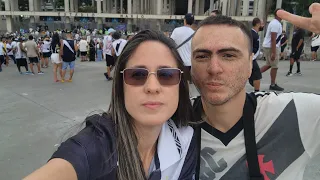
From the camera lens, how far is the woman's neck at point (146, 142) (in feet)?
5.23

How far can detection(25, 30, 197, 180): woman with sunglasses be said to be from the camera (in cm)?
137

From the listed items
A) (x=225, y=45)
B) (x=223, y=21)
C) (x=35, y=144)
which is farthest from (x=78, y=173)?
(x=35, y=144)

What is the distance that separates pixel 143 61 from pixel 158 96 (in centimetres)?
22

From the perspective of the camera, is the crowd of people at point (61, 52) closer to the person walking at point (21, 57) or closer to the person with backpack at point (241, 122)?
the person walking at point (21, 57)

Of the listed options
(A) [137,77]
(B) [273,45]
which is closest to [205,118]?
(A) [137,77]

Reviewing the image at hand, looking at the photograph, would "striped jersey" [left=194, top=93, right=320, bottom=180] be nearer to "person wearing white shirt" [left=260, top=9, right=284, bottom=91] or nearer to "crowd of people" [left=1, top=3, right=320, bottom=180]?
"crowd of people" [left=1, top=3, right=320, bottom=180]

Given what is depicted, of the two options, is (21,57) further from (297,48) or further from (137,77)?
(137,77)

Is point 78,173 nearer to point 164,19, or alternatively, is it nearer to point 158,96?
point 158,96

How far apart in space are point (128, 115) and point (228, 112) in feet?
2.06

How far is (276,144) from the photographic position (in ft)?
5.41

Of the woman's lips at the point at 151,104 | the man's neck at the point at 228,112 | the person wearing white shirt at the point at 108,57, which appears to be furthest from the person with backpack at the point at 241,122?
the person wearing white shirt at the point at 108,57

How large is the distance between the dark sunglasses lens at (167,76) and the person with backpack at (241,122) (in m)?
0.22

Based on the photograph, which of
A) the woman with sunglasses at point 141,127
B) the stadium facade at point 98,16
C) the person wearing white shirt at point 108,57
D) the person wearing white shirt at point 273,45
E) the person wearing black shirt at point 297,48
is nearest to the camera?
the woman with sunglasses at point 141,127

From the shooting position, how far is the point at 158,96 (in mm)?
1509
